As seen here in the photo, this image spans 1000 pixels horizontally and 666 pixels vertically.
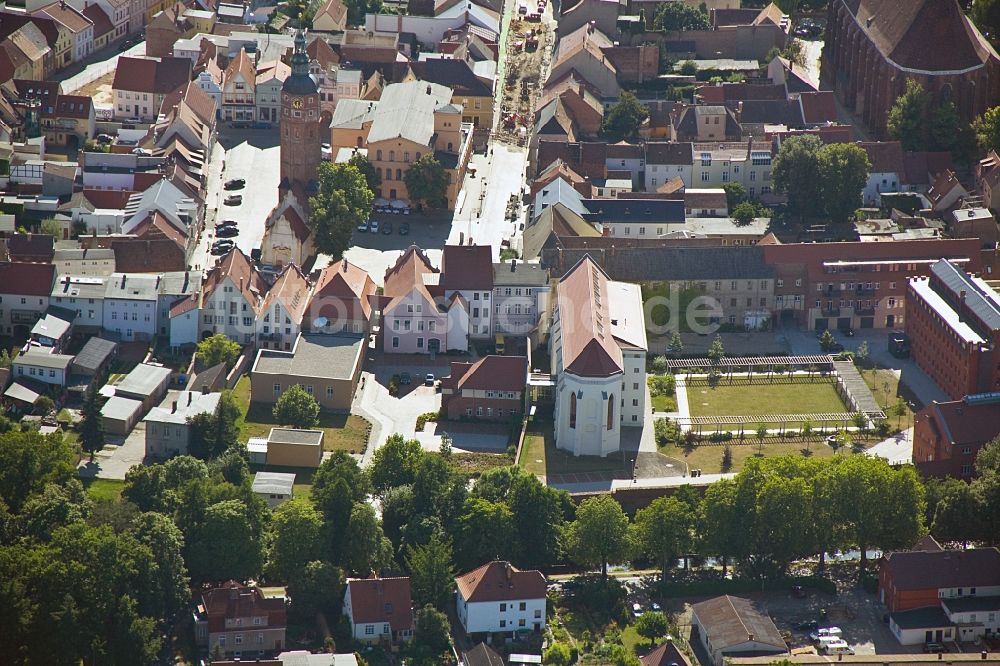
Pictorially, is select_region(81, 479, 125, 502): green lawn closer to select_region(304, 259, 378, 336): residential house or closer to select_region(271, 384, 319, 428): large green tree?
select_region(271, 384, 319, 428): large green tree

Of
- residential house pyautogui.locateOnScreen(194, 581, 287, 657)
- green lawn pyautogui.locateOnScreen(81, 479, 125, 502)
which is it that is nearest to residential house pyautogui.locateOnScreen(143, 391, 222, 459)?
green lawn pyautogui.locateOnScreen(81, 479, 125, 502)

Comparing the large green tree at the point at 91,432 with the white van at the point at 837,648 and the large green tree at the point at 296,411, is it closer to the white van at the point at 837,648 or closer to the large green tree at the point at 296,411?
the large green tree at the point at 296,411

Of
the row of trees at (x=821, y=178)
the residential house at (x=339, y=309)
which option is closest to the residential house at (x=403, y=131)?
the residential house at (x=339, y=309)

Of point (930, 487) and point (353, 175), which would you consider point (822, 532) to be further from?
point (353, 175)

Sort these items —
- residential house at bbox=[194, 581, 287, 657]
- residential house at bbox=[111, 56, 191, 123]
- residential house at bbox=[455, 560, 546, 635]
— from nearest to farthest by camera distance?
1. residential house at bbox=[194, 581, 287, 657]
2. residential house at bbox=[455, 560, 546, 635]
3. residential house at bbox=[111, 56, 191, 123]

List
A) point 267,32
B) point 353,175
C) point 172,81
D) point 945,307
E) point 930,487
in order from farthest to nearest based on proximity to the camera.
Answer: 1. point 267,32
2. point 172,81
3. point 353,175
4. point 945,307
5. point 930,487

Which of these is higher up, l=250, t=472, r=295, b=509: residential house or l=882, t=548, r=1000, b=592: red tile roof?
l=882, t=548, r=1000, b=592: red tile roof

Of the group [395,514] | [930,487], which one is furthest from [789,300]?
[395,514]
